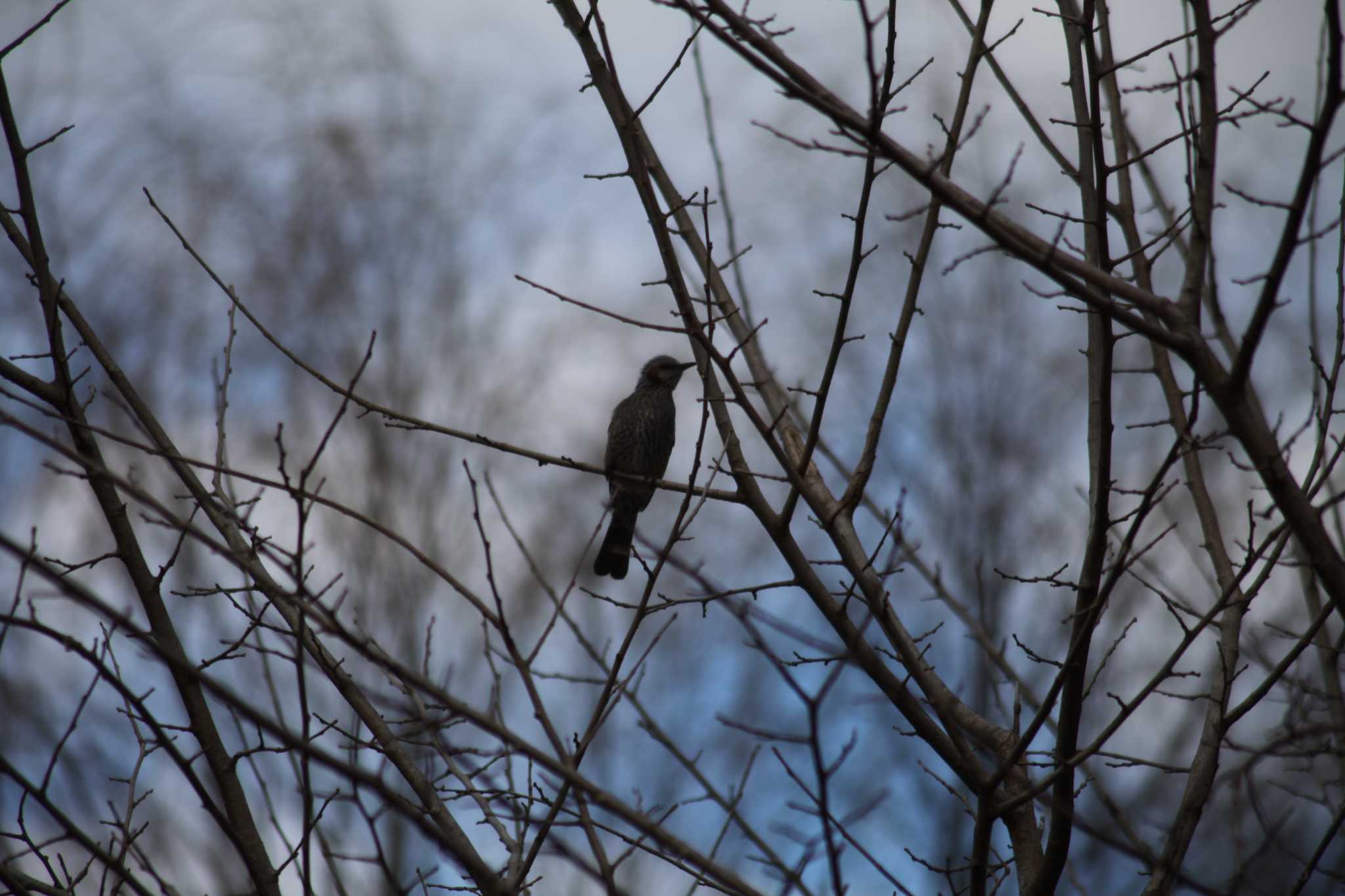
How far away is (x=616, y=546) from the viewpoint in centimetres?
541

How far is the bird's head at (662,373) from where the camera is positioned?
580 centimetres

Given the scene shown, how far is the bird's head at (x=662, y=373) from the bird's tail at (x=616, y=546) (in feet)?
2.30

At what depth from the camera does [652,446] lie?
5680mm

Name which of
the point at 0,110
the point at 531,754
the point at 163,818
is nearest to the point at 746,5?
the point at 0,110

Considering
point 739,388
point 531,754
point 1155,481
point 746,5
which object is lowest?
point 531,754

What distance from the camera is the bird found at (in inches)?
216

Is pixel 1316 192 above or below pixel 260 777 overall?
above

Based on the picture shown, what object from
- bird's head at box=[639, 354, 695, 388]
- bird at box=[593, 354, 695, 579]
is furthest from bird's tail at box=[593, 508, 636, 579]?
bird's head at box=[639, 354, 695, 388]

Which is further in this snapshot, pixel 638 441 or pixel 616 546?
pixel 638 441

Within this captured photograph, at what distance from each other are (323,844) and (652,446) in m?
3.58

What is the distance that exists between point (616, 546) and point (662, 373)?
942 mm

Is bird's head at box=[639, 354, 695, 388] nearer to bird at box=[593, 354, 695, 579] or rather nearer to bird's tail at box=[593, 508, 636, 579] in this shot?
bird at box=[593, 354, 695, 579]

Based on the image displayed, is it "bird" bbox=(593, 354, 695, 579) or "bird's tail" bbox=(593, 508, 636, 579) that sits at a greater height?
"bird" bbox=(593, 354, 695, 579)

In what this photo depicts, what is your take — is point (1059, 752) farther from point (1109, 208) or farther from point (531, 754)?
point (1109, 208)
